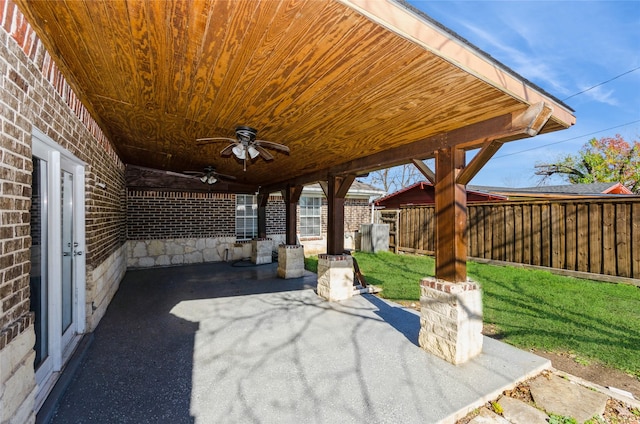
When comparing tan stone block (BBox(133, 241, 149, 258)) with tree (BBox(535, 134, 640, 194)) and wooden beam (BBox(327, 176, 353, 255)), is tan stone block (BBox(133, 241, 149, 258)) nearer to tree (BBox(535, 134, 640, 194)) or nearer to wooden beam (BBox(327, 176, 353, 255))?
wooden beam (BBox(327, 176, 353, 255))

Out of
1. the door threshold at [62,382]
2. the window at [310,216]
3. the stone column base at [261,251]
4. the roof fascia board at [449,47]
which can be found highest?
the roof fascia board at [449,47]

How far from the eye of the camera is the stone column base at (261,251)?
28.0 feet

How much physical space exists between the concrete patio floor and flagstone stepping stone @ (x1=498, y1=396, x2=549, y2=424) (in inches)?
4.6

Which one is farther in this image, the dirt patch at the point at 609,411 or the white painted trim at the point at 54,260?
the white painted trim at the point at 54,260

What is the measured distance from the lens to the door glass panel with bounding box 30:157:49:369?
217cm

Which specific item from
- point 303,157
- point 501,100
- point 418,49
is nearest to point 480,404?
point 501,100

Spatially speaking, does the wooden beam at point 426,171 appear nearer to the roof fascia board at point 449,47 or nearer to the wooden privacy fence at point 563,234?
the roof fascia board at point 449,47

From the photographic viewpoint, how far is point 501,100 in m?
2.28

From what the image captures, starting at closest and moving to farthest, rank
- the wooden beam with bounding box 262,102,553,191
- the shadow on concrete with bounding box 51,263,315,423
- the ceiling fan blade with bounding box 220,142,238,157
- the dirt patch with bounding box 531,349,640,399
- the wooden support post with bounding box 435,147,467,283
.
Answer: the shadow on concrete with bounding box 51,263,315,423 < the wooden beam with bounding box 262,102,553,191 < the dirt patch with bounding box 531,349,640,399 < the wooden support post with bounding box 435,147,467,283 < the ceiling fan blade with bounding box 220,142,238,157

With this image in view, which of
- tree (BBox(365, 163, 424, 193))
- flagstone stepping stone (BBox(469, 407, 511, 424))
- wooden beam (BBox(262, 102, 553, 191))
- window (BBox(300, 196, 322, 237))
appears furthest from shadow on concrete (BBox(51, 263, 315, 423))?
tree (BBox(365, 163, 424, 193))

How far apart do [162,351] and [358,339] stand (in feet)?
7.14

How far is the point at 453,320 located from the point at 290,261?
14.1 ft

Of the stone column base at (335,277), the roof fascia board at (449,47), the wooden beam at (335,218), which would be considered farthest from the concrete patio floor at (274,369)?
the roof fascia board at (449,47)

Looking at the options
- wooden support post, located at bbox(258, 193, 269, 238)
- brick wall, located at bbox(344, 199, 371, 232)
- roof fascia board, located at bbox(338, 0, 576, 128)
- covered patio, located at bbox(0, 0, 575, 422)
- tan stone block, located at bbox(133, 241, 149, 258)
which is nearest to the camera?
roof fascia board, located at bbox(338, 0, 576, 128)
